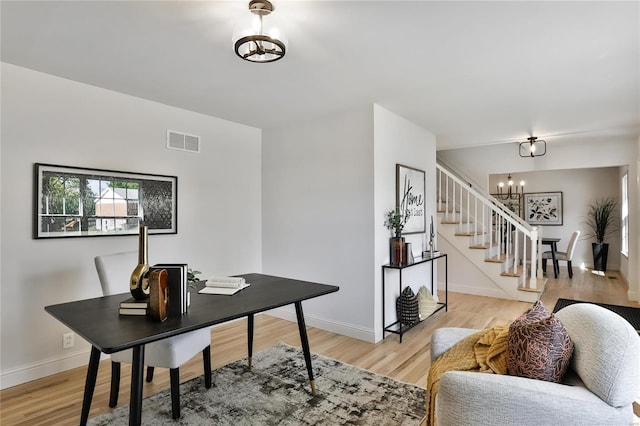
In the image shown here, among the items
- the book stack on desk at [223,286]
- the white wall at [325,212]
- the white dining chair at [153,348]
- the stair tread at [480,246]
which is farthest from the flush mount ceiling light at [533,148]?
the white dining chair at [153,348]

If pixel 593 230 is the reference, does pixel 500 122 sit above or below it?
above

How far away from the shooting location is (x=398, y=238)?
3.65 meters

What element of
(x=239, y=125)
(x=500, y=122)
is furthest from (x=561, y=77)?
(x=239, y=125)

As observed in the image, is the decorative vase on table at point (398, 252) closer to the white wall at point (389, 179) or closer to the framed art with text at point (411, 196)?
the white wall at point (389, 179)

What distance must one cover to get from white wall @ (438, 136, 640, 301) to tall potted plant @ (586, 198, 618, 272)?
541mm

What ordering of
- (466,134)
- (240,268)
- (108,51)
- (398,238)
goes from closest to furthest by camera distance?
(108,51)
(398,238)
(240,268)
(466,134)

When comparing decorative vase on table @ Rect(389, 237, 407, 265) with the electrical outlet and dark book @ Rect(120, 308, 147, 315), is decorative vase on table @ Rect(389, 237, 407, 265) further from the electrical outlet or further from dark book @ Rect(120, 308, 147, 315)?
the electrical outlet

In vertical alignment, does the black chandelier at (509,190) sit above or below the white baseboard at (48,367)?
above

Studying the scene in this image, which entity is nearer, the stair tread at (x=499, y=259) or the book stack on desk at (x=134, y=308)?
the book stack on desk at (x=134, y=308)

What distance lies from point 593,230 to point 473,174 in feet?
11.8

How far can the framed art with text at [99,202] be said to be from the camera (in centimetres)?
272

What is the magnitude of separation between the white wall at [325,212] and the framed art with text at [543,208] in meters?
6.61

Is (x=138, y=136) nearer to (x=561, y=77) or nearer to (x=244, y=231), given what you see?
(x=244, y=231)

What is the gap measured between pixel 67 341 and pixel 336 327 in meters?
2.36
